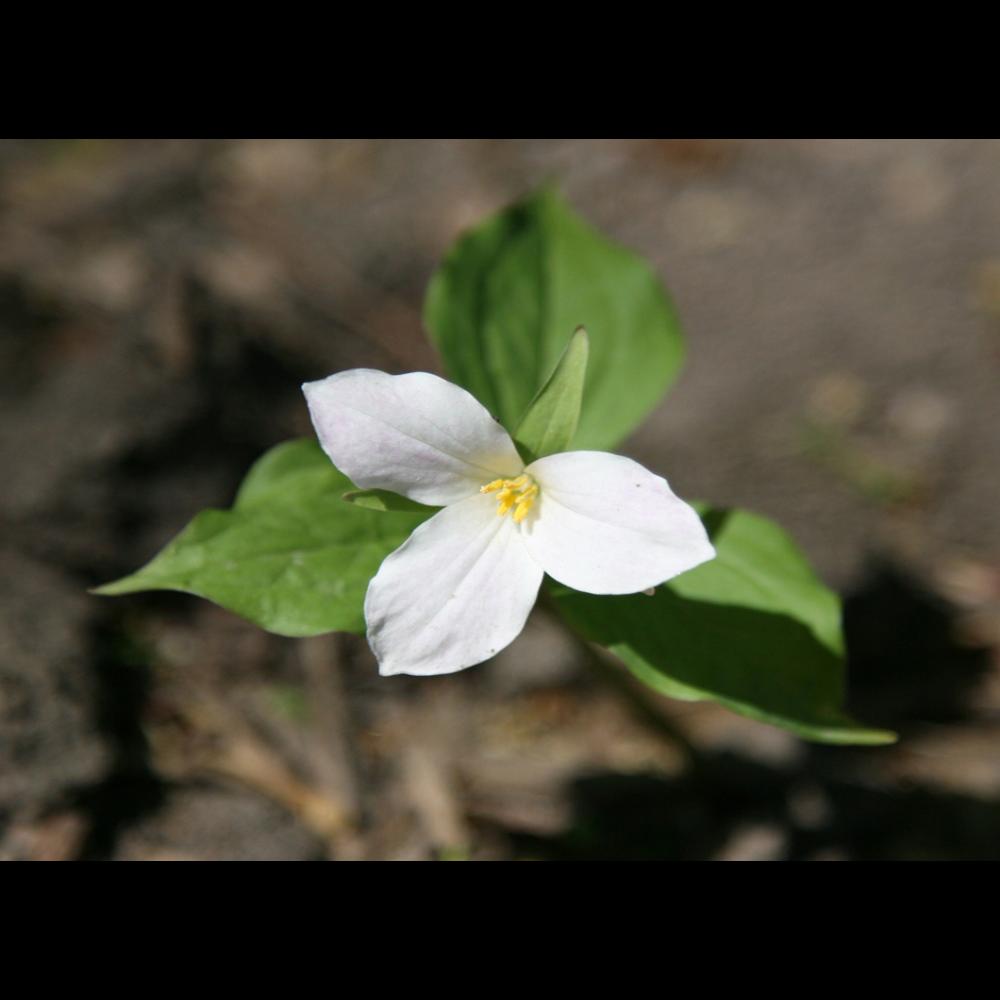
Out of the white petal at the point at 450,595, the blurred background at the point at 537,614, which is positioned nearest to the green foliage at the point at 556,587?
the white petal at the point at 450,595

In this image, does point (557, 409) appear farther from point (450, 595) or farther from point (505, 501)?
point (450, 595)

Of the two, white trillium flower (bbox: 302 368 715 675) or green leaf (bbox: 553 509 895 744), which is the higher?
white trillium flower (bbox: 302 368 715 675)

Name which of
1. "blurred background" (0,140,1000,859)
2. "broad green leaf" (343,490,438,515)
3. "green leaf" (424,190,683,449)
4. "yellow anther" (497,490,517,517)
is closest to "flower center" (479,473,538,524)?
"yellow anther" (497,490,517,517)

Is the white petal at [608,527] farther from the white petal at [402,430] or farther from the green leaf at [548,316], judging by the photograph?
the green leaf at [548,316]

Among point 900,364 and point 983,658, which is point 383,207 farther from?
point 983,658

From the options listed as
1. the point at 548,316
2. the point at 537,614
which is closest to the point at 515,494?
the point at 548,316

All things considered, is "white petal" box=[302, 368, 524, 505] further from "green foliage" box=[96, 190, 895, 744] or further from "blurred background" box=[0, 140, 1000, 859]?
"blurred background" box=[0, 140, 1000, 859]

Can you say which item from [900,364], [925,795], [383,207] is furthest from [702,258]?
[925,795]
